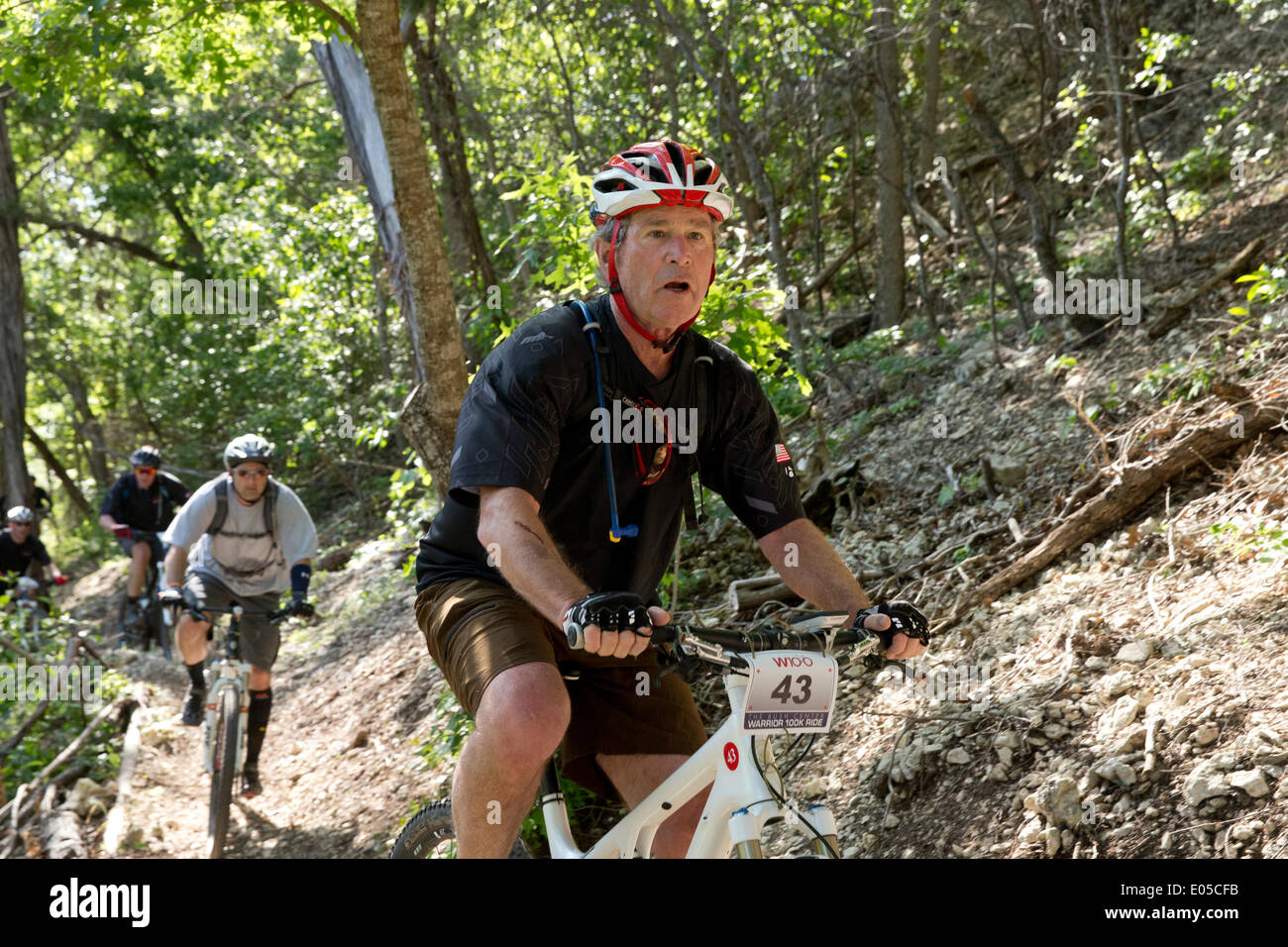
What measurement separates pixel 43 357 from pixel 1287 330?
28158 millimetres

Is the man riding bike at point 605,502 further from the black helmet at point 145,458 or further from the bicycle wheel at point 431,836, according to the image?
the black helmet at point 145,458

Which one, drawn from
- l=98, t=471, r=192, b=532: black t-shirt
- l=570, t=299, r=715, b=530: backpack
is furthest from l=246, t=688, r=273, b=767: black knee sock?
l=98, t=471, r=192, b=532: black t-shirt

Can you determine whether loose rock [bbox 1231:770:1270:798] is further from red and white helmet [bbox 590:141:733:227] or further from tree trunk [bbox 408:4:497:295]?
tree trunk [bbox 408:4:497:295]

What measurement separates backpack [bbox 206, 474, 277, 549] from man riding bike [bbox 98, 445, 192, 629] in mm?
5311

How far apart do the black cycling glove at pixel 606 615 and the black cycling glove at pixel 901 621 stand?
2.42 feet

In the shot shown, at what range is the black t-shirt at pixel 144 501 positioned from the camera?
477 inches

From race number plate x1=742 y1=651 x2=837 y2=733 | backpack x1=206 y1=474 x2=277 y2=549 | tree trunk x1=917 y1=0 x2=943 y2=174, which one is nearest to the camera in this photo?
race number plate x1=742 y1=651 x2=837 y2=733

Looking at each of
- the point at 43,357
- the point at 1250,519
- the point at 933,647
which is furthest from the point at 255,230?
the point at 43,357

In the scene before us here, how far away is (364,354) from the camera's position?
1705 centimetres

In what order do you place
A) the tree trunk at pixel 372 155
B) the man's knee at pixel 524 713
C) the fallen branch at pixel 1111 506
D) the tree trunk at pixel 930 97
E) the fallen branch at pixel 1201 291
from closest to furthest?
the man's knee at pixel 524 713 < the fallen branch at pixel 1111 506 < the tree trunk at pixel 372 155 < the fallen branch at pixel 1201 291 < the tree trunk at pixel 930 97

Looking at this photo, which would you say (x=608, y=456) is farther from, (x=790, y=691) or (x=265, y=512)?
(x=265, y=512)

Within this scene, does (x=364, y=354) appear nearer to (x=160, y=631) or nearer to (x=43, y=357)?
(x=160, y=631)

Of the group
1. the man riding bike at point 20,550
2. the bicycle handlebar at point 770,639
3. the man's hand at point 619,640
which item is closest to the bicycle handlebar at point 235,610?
the bicycle handlebar at point 770,639

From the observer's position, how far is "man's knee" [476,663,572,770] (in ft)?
9.32
